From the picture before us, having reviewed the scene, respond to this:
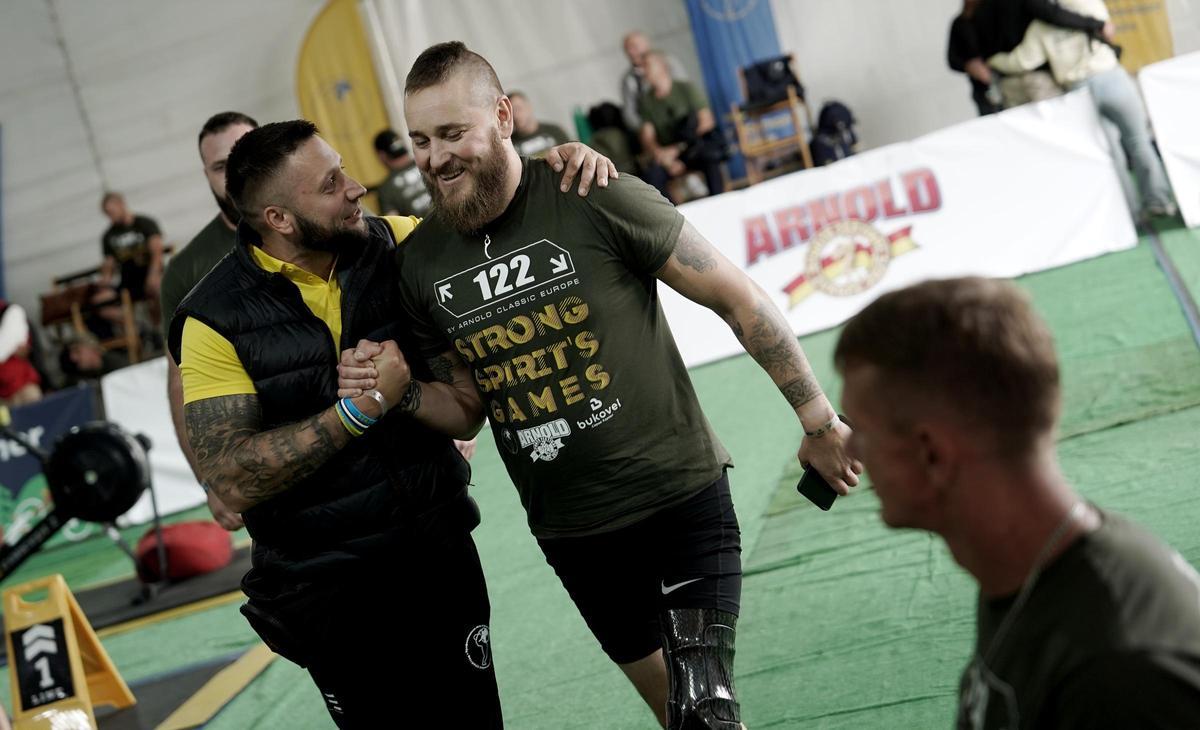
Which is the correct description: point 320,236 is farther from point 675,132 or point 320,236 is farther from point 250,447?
point 675,132

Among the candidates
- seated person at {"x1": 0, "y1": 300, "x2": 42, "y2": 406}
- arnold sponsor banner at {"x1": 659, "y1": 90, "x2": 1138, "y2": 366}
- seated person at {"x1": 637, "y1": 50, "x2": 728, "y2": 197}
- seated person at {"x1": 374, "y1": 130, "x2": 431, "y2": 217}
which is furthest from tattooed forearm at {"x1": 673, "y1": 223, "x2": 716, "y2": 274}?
seated person at {"x1": 0, "y1": 300, "x2": 42, "y2": 406}

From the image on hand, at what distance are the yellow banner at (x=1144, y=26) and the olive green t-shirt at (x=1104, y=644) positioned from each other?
1329 cm

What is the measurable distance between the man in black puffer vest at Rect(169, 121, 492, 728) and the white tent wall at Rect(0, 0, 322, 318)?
13475mm

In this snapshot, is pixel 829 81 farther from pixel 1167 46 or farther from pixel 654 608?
pixel 654 608

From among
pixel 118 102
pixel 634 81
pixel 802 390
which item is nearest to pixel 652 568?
pixel 802 390

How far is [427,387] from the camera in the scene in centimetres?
323

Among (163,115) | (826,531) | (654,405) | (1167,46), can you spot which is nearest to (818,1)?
(1167,46)

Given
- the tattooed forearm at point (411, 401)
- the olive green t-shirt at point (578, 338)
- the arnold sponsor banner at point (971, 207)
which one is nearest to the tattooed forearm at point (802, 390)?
the olive green t-shirt at point (578, 338)

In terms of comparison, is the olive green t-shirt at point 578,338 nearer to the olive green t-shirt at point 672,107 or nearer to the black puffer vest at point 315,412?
the black puffer vest at point 315,412

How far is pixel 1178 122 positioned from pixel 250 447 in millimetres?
8267

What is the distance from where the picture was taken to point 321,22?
49.9 ft

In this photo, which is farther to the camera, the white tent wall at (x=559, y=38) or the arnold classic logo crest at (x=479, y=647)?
the white tent wall at (x=559, y=38)

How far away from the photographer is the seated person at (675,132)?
44.0 feet

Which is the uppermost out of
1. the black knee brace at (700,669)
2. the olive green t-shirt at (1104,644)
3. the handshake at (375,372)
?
the handshake at (375,372)
